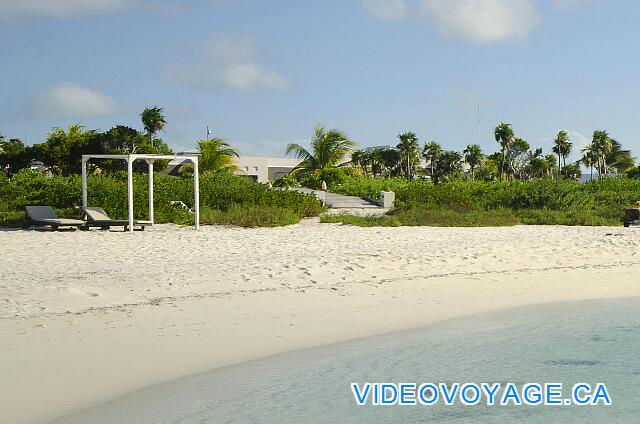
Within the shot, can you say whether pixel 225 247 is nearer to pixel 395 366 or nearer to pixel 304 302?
pixel 304 302

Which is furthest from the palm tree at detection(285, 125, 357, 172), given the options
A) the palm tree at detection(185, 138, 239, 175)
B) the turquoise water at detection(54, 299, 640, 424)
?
the turquoise water at detection(54, 299, 640, 424)

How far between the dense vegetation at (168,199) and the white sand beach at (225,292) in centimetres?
384

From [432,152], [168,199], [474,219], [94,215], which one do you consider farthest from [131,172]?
[432,152]

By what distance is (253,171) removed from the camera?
64.6 metres

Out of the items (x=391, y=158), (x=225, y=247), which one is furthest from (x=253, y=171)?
(x=225, y=247)

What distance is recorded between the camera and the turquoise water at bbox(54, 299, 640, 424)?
6.05 m

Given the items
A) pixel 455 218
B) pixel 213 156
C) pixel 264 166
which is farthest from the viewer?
pixel 264 166

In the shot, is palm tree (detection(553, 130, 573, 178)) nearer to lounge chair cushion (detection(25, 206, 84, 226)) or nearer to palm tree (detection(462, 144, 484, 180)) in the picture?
palm tree (detection(462, 144, 484, 180))

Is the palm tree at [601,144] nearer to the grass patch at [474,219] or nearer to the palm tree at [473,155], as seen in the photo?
the palm tree at [473,155]

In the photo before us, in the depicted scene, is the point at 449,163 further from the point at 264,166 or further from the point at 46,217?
the point at 46,217

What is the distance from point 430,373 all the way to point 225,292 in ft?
11.4

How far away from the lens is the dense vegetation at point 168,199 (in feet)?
68.6

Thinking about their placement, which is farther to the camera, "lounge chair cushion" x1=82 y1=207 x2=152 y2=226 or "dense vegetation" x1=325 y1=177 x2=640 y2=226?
"dense vegetation" x1=325 y1=177 x2=640 y2=226

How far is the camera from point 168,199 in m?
23.2
